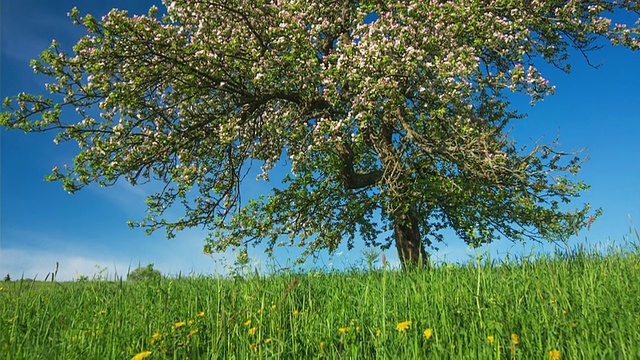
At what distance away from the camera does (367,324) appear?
521cm

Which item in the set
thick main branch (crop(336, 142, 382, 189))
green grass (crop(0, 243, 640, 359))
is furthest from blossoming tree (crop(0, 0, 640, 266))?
green grass (crop(0, 243, 640, 359))

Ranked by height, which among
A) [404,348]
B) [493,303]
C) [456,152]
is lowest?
[404,348]

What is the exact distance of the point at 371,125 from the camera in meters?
13.9

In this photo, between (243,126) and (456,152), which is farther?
(243,126)

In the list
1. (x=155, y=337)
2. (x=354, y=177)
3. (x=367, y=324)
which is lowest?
(x=155, y=337)

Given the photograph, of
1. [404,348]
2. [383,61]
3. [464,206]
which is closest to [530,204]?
[464,206]

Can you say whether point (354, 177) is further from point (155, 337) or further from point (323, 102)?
point (155, 337)

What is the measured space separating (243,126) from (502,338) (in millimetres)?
11833

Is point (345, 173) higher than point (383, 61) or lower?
lower

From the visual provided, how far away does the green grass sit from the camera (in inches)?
166

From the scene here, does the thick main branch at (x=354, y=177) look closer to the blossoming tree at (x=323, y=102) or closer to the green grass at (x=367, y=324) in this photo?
the blossoming tree at (x=323, y=102)

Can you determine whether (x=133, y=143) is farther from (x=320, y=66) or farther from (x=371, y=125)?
(x=371, y=125)

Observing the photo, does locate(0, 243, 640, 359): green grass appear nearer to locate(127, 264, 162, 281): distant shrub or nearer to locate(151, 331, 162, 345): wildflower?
locate(151, 331, 162, 345): wildflower

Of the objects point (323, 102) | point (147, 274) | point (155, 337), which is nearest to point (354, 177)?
point (323, 102)
